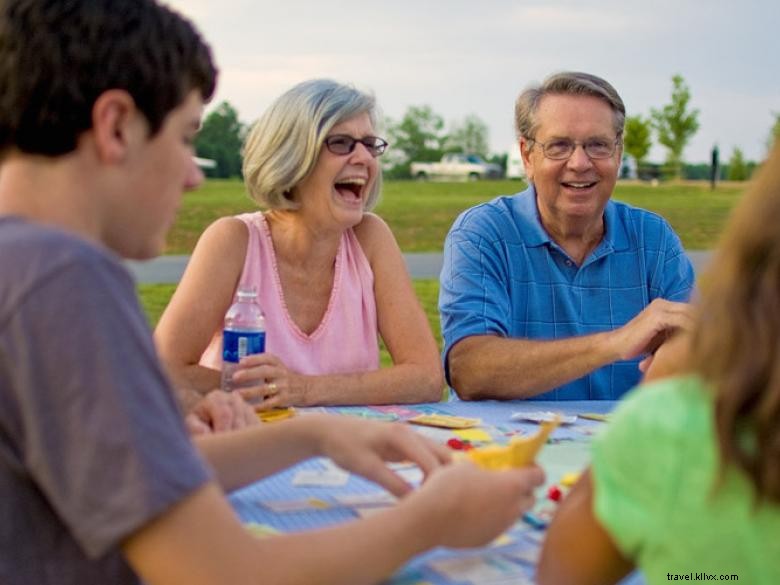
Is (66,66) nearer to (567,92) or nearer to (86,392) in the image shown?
(86,392)

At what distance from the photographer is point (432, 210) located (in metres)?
23.6

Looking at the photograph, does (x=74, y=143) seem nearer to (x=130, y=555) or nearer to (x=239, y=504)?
(x=130, y=555)

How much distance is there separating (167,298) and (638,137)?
32553mm

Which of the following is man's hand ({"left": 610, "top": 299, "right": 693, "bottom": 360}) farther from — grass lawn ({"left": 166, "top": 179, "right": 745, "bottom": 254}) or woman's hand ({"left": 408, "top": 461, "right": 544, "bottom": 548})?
grass lawn ({"left": 166, "top": 179, "right": 745, "bottom": 254})

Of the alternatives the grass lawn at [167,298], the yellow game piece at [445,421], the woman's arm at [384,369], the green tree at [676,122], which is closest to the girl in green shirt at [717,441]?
the yellow game piece at [445,421]

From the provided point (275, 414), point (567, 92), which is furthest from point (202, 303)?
point (567, 92)

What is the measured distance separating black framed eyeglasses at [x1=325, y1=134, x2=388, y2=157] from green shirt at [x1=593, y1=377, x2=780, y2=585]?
216 cm

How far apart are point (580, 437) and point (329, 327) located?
1062 mm

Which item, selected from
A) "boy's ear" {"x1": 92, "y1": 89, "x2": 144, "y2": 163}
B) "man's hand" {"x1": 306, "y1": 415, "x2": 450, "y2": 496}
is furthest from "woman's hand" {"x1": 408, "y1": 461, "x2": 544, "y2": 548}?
"boy's ear" {"x1": 92, "y1": 89, "x2": 144, "y2": 163}

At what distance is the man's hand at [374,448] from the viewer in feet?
5.15

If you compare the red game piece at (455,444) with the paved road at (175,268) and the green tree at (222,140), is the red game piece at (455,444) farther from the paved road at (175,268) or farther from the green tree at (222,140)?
the green tree at (222,140)

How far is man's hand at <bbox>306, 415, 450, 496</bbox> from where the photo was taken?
1.57 m

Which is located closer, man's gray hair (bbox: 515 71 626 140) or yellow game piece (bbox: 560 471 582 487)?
yellow game piece (bbox: 560 471 582 487)

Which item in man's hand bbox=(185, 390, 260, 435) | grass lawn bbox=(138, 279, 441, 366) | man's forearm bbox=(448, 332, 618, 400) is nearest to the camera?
man's hand bbox=(185, 390, 260, 435)
